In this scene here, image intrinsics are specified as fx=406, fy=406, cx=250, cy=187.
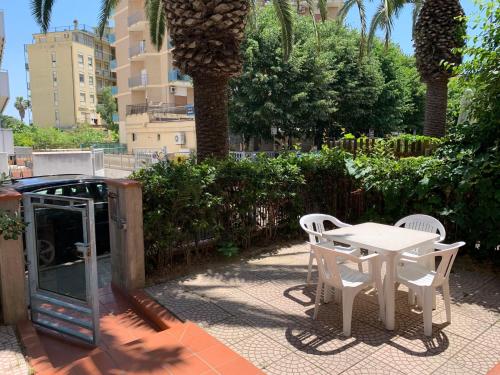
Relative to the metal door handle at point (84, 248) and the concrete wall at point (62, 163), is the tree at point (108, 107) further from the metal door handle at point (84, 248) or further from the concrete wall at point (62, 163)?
the metal door handle at point (84, 248)

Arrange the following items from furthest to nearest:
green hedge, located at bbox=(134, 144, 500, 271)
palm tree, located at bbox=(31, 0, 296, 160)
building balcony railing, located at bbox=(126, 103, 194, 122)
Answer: building balcony railing, located at bbox=(126, 103, 194, 122) → palm tree, located at bbox=(31, 0, 296, 160) → green hedge, located at bbox=(134, 144, 500, 271)

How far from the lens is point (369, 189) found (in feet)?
23.7

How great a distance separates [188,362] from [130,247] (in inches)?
84.2

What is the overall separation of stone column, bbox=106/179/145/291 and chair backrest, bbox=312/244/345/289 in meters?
2.49

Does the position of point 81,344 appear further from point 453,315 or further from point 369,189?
point 369,189

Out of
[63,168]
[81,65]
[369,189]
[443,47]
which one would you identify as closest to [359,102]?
[443,47]

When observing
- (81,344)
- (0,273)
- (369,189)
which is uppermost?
(369,189)

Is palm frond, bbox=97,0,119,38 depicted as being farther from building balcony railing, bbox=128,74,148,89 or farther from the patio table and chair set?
building balcony railing, bbox=128,74,148,89

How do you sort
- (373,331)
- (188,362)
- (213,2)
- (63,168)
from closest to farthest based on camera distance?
(188,362) < (373,331) < (213,2) < (63,168)

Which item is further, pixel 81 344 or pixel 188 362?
→ pixel 81 344

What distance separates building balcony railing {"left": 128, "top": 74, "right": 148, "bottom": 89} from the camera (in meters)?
38.4

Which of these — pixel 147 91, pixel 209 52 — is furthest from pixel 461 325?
pixel 147 91

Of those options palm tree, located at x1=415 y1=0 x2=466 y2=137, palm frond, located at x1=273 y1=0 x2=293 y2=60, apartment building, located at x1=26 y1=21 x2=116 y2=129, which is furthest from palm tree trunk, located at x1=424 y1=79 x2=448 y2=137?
apartment building, located at x1=26 y1=21 x2=116 y2=129

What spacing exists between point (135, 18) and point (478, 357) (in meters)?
39.9
